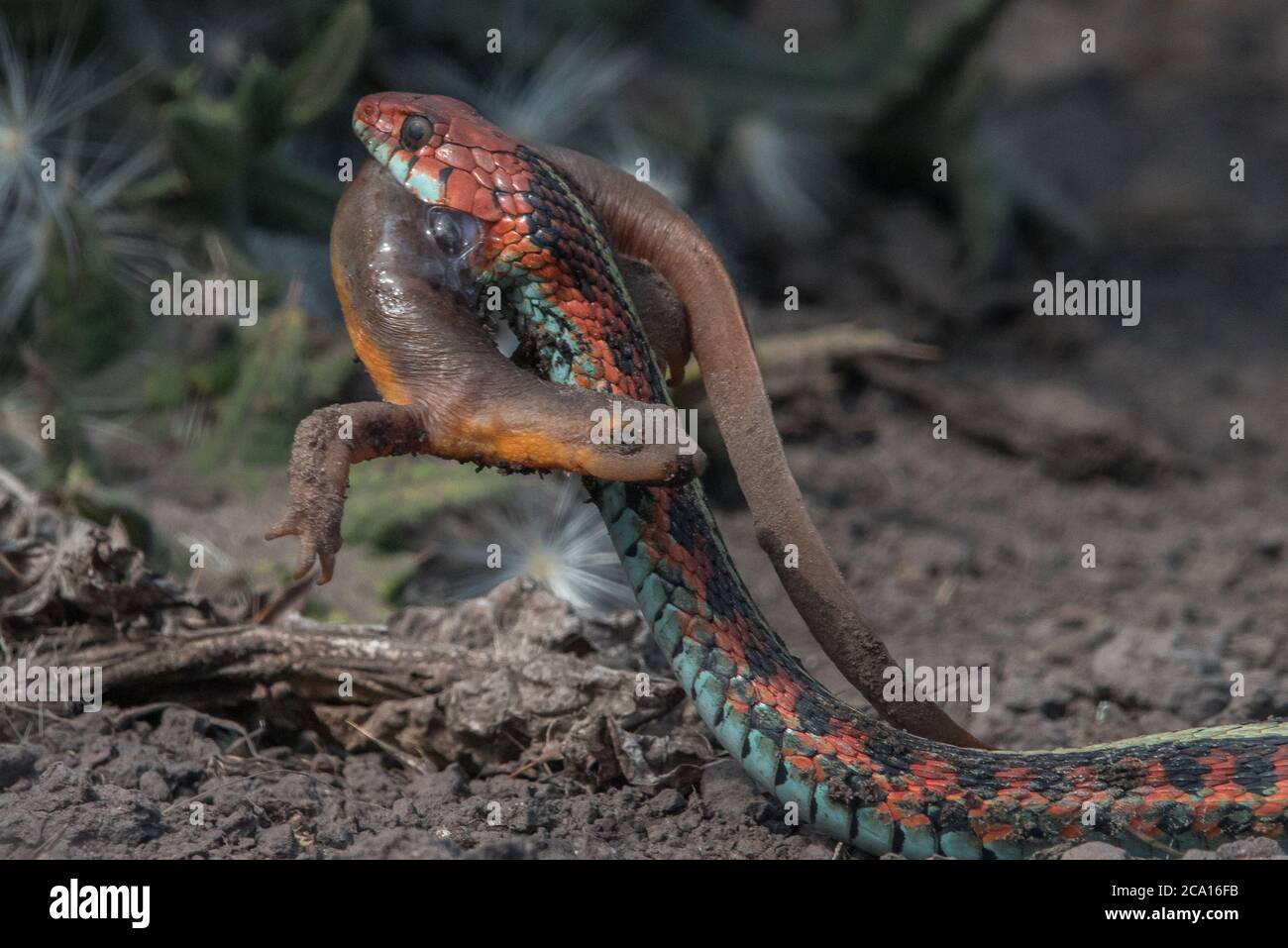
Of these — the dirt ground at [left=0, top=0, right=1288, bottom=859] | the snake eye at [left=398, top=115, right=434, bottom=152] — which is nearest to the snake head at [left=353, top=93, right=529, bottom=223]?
the snake eye at [left=398, top=115, right=434, bottom=152]

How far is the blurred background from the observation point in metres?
6.09

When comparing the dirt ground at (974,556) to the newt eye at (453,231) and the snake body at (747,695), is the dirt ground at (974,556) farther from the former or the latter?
the newt eye at (453,231)

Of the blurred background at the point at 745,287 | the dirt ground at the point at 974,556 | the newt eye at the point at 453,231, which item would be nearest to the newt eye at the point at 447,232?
the newt eye at the point at 453,231

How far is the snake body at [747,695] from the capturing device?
3.72m

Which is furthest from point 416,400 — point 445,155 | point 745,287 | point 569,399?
point 745,287

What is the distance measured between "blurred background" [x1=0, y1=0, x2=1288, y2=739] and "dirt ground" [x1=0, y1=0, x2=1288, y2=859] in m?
0.03

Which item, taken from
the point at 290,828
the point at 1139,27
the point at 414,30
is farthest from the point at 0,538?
the point at 1139,27

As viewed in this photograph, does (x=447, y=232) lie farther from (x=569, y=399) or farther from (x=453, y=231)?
(x=569, y=399)

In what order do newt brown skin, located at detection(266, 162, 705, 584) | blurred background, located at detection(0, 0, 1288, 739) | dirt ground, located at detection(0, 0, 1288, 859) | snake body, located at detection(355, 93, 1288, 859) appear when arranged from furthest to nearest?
blurred background, located at detection(0, 0, 1288, 739), dirt ground, located at detection(0, 0, 1288, 859), snake body, located at detection(355, 93, 1288, 859), newt brown skin, located at detection(266, 162, 705, 584)

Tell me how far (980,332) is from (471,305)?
5.91 meters

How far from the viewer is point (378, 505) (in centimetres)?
566

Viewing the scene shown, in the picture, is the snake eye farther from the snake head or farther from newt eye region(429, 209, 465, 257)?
newt eye region(429, 209, 465, 257)

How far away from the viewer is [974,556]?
691cm

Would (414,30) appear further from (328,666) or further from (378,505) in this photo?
(328,666)
